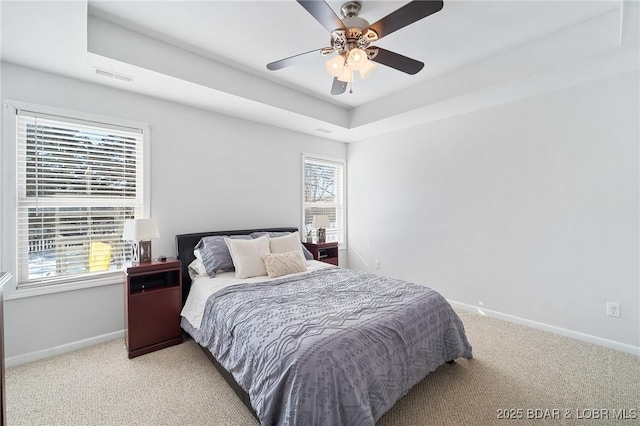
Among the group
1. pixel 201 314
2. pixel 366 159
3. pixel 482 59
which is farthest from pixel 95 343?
pixel 482 59

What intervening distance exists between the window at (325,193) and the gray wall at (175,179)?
→ 7.8 inches

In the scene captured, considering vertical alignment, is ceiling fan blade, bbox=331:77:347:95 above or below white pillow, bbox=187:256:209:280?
above

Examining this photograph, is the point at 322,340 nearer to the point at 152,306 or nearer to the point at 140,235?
the point at 152,306

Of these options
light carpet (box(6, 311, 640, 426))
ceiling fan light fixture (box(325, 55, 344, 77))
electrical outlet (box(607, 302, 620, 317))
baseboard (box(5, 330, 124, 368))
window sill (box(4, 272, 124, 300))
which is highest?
ceiling fan light fixture (box(325, 55, 344, 77))

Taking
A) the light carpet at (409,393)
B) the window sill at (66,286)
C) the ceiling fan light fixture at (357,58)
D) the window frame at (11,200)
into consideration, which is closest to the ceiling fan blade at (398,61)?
the ceiling fan light fixture at (357,58)

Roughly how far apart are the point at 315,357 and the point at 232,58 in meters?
2.83

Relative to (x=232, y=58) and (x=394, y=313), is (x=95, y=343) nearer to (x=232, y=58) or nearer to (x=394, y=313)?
(x=394, y=313)

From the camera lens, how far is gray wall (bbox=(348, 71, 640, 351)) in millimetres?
2668

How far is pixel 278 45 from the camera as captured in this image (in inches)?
104

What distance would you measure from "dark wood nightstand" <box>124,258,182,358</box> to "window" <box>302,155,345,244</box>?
7.28 ft

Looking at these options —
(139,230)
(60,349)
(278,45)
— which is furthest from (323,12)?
(60,349)

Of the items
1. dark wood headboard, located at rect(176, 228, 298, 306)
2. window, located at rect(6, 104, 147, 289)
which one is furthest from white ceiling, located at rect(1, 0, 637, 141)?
dark wood headboard, located at rect(176, 228, 298, 306)

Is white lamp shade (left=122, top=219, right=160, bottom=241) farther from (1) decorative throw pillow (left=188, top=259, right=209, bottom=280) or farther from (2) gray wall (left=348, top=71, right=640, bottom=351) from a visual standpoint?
(2) gray wall (left=348, top=71, right=640, bottom=351)

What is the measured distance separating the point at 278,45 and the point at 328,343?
254cm
